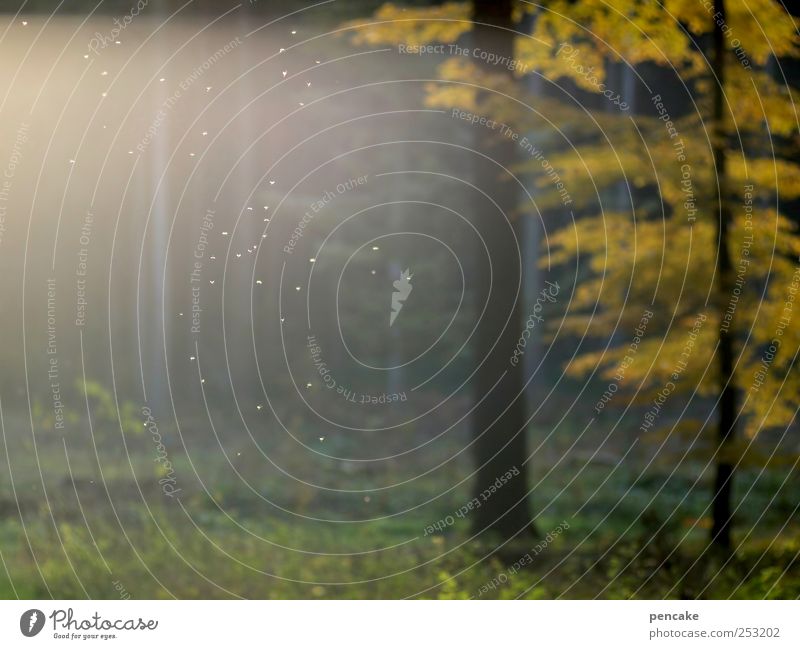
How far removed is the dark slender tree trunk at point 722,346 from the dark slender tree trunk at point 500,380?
824 mm

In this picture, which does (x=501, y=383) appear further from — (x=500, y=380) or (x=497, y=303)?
(x=497, y=303)

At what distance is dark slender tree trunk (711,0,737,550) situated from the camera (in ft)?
13.1

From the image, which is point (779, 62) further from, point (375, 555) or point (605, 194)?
point (375, 555)

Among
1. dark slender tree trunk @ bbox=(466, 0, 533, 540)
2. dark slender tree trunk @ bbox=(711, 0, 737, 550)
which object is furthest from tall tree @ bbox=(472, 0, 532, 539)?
dark slender tree trunk @ bbox=(711, 0, 737, 550)

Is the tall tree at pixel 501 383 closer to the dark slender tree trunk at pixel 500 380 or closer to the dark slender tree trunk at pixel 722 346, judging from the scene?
the dark slender tree trunk at pixel 500 380

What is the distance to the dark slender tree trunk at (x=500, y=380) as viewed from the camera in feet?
13.1

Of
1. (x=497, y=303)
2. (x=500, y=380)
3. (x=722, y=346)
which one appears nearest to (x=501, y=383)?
(x=500, y=380)

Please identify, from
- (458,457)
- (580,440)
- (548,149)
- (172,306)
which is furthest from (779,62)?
(172,306)

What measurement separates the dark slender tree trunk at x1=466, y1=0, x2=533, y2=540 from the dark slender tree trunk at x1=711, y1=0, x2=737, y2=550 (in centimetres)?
82

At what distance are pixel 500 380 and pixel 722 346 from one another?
947 millimetres

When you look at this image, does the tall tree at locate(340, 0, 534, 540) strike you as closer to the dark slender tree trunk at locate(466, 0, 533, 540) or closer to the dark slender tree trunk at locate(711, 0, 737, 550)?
the dark slender tree trunk at locate(466, 0, 533, 540)

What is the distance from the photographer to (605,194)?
3.98 meters

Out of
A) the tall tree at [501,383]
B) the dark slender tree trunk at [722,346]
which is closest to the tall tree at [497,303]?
the tall tree at [501,383]

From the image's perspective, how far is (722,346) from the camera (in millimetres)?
4027
